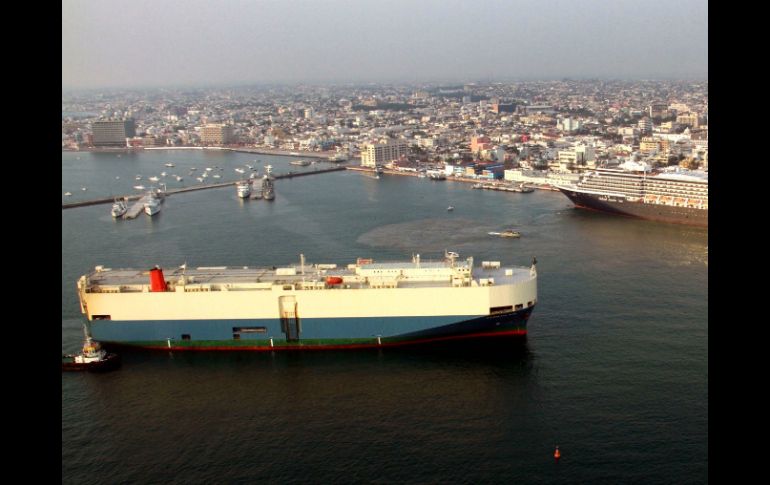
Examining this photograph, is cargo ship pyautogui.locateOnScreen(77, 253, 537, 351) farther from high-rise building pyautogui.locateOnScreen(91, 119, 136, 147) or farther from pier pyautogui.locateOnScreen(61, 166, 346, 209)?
high-rise building pyautogui.locateOnScreen(91, 119, 136, 147)

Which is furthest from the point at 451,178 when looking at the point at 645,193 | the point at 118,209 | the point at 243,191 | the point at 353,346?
the point at 353,346

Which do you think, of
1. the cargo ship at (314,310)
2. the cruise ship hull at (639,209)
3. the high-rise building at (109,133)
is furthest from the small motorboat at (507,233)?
the high-rise building at (109,133)

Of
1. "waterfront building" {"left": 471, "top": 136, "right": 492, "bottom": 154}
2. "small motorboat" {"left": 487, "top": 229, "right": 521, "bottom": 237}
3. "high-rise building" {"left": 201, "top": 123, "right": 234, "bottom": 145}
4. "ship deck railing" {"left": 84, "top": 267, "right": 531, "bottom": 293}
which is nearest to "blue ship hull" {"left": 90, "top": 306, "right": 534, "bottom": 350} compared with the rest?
"ship deck railing" {"left": 84, "top": 267, "right": 531, "bottom": 293}

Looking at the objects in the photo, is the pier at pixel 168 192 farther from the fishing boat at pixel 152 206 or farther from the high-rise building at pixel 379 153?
the high-rise building at pixel 379 153

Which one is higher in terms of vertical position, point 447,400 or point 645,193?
point 645,193

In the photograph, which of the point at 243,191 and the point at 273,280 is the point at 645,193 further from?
the point at 273,280

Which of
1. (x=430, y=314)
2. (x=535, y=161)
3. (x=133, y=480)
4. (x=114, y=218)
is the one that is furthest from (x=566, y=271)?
(x=535, y=161)
